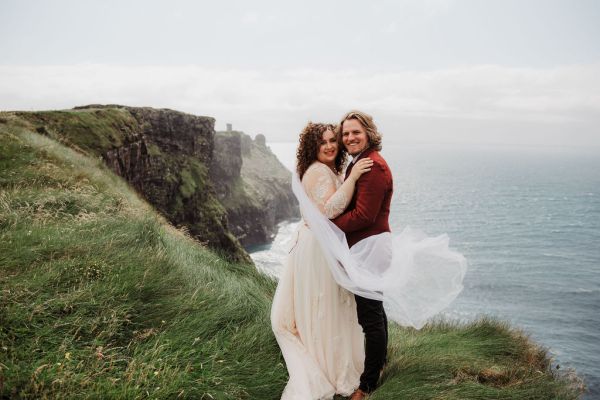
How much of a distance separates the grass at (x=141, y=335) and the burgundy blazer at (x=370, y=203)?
1809mm

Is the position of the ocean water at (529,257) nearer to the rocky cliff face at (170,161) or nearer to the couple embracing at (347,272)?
the couple embracing at (347,272)

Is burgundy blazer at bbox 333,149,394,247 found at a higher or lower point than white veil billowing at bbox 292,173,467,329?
higher

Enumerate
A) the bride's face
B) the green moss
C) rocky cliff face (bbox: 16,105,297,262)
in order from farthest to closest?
1. rocky cliff face (bbox: 16,105,297,262)
2. the green moss
3. the bride's face

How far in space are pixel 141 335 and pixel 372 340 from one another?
2544mm

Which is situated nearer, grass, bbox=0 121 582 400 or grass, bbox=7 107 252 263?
grass, bbox=0 121 582 400

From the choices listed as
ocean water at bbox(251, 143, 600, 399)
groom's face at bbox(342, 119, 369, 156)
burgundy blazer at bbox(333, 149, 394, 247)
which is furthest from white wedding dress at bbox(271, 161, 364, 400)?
ocean water at bbox(251, 143, 600, 399)

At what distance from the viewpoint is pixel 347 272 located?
440 cm

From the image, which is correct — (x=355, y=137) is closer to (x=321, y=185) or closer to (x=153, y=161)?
(x=321, y=185)

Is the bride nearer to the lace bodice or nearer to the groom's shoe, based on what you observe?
the lace bodice

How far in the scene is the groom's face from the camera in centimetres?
447

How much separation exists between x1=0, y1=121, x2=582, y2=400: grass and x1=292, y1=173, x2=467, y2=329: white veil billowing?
848mm

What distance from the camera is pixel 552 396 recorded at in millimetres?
4703

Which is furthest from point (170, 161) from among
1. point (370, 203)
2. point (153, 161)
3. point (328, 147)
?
point (370, 203)

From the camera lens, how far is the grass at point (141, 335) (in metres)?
3.18
